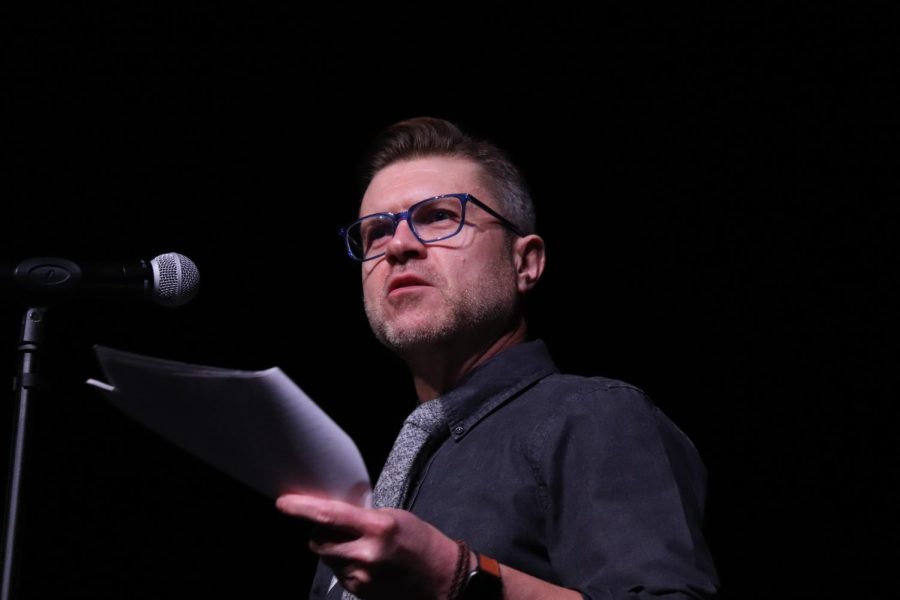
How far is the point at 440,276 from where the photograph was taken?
1713mm

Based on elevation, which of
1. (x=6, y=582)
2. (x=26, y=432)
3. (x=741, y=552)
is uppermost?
(x=26, y=432)

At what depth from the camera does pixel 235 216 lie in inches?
106

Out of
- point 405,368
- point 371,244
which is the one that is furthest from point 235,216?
point 371,244

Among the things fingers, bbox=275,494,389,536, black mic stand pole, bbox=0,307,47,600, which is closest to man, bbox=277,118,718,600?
fingers, bbox=275,494,389,536

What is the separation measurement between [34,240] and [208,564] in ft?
3.33

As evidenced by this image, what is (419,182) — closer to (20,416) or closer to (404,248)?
(404,248)

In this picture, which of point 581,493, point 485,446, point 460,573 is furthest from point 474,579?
point 485,446

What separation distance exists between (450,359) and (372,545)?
874mm

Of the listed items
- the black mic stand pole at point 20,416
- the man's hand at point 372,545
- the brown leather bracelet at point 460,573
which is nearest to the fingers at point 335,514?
the man's hand at point 372,545

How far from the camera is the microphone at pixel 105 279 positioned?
1.30 m

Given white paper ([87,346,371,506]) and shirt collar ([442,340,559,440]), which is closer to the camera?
white paper ([87,346,371,506])

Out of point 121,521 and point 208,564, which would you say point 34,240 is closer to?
point 121,521

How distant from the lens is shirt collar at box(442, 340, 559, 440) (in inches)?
61.2

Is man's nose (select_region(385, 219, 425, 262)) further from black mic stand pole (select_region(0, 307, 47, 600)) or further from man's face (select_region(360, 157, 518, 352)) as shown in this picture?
black mic stand pole (select_region(0, 307, 47, 600))
